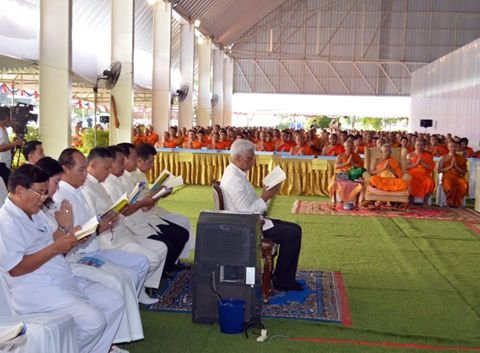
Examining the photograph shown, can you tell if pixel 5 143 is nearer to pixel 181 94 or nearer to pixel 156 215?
pixel 156 215

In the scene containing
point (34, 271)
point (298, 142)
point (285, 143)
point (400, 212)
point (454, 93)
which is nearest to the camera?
point (34, 271)

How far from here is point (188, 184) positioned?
1305cm

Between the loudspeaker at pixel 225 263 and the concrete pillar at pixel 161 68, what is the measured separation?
40.1 feet

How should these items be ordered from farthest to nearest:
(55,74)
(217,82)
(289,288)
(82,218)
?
(217,82), (55,74), (289,288), (82,218)

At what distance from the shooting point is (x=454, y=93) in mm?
18234

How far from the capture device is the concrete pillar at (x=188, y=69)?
19984 mm

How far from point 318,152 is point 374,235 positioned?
5300 mm

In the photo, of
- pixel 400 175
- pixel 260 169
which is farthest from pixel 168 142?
pixel 400 175

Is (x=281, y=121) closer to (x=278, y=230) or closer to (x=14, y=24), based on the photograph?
(x=14, y=24)

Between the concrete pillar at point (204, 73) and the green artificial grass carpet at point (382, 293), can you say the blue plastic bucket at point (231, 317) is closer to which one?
the green artificial grass carpet at point (382, 293)

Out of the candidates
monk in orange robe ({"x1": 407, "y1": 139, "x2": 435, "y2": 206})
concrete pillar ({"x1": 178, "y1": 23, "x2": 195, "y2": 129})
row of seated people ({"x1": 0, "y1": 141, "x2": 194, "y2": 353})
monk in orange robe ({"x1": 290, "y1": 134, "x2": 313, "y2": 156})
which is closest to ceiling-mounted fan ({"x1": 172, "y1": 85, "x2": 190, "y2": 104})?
concrete pillar ({"x1": 178, "y1": 23, "x2": 195, "y2": 129})

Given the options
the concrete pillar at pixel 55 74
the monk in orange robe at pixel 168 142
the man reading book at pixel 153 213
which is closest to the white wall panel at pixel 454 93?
the monk in orange robe at pixel 168 142

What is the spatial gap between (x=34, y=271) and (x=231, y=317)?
4.99 feet

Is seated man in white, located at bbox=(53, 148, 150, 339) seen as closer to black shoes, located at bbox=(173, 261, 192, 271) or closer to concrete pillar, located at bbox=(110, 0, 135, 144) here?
black shoes, located at bbox=(173, 261, 192, 271)
